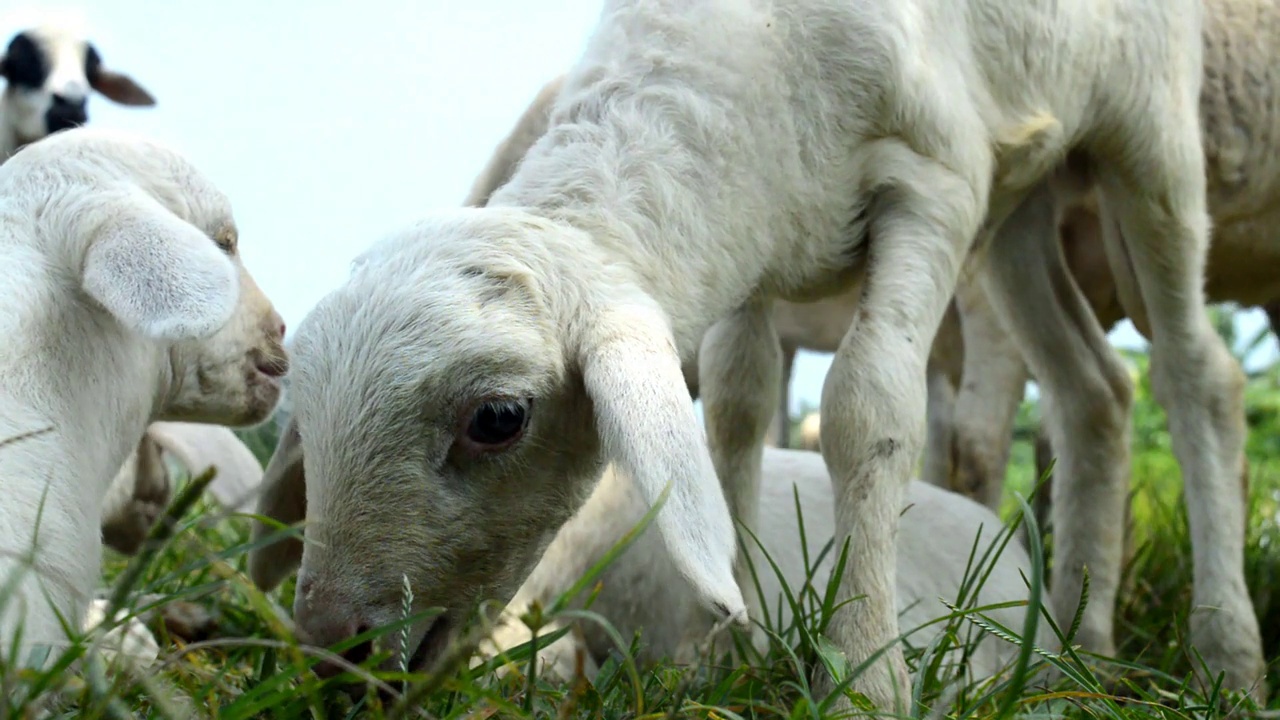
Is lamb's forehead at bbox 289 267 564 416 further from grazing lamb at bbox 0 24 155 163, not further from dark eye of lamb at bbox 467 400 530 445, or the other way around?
grazing lamb at bbox 0 24 155 163

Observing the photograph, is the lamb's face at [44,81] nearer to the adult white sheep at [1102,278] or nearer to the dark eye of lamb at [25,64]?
the dark eye of lamb at [25,64]

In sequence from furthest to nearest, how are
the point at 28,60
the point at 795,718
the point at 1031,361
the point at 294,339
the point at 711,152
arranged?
1. the point at 28,60
2. the point at 1031,361
3. the point at 711,152
4. the point at 294,339
5. the point at 795,718

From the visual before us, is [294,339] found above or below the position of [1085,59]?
below

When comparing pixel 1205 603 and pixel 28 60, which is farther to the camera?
pixel 28 60

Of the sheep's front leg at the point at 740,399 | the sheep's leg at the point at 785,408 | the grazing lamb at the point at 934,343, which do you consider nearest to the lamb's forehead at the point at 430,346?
the sheep's front leg at the point at 740,399

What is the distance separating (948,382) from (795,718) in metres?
4.01

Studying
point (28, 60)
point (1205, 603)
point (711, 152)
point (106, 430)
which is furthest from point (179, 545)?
point (28, 60)

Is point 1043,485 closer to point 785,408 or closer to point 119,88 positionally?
point 785,408

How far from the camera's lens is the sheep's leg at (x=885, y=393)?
2.73 metres

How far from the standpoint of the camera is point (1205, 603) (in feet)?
12.2

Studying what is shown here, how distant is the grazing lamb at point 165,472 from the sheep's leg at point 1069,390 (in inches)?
88.2

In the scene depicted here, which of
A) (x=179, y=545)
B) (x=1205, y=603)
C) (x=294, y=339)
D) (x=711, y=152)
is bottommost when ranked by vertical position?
(x=179, y=545)

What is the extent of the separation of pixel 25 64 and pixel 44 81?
0.46 feet

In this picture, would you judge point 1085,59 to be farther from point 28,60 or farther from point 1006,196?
point 28,60
